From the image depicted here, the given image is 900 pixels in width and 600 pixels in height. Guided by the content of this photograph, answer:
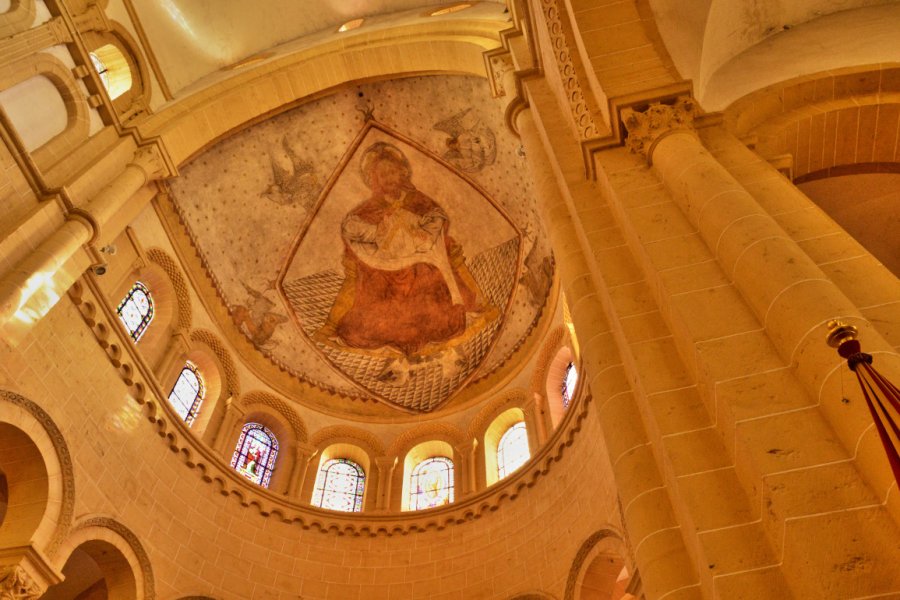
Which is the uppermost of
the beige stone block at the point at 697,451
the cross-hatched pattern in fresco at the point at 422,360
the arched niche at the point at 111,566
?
the cross-hatched pattern in fresco at the point at 422,360

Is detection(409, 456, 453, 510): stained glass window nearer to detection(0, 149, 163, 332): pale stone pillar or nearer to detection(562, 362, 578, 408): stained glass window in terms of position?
detection(562, 362, 578, 408): stained glass window

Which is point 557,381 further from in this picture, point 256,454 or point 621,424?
point 621,424

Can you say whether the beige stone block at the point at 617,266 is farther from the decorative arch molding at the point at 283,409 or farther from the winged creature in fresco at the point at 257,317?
the winged creature in fresco at the point at 257,317

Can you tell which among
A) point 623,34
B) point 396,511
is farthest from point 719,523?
point 396,511

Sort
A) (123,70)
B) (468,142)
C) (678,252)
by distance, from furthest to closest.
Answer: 1. (468,142)
2. (123,70)
3. (678,252)

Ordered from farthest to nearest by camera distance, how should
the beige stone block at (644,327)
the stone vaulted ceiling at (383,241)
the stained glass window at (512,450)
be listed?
the stone vaulted ceiling at (383,241)
the stained glass window at (512,450)
the beige stone block at (644,327)

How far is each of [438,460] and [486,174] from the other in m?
6.13

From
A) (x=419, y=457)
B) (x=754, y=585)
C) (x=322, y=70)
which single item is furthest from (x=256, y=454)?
(x=754, y=585)

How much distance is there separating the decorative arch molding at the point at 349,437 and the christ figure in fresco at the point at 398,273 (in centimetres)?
202

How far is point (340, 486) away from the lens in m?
12.1

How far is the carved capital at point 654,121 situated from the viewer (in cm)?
467

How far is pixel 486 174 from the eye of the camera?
539 inches

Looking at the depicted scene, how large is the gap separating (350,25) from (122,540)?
10483 millimetres

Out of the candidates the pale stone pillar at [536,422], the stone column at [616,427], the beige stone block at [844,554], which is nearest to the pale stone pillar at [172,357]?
the pale stone pillar at [536,422]
